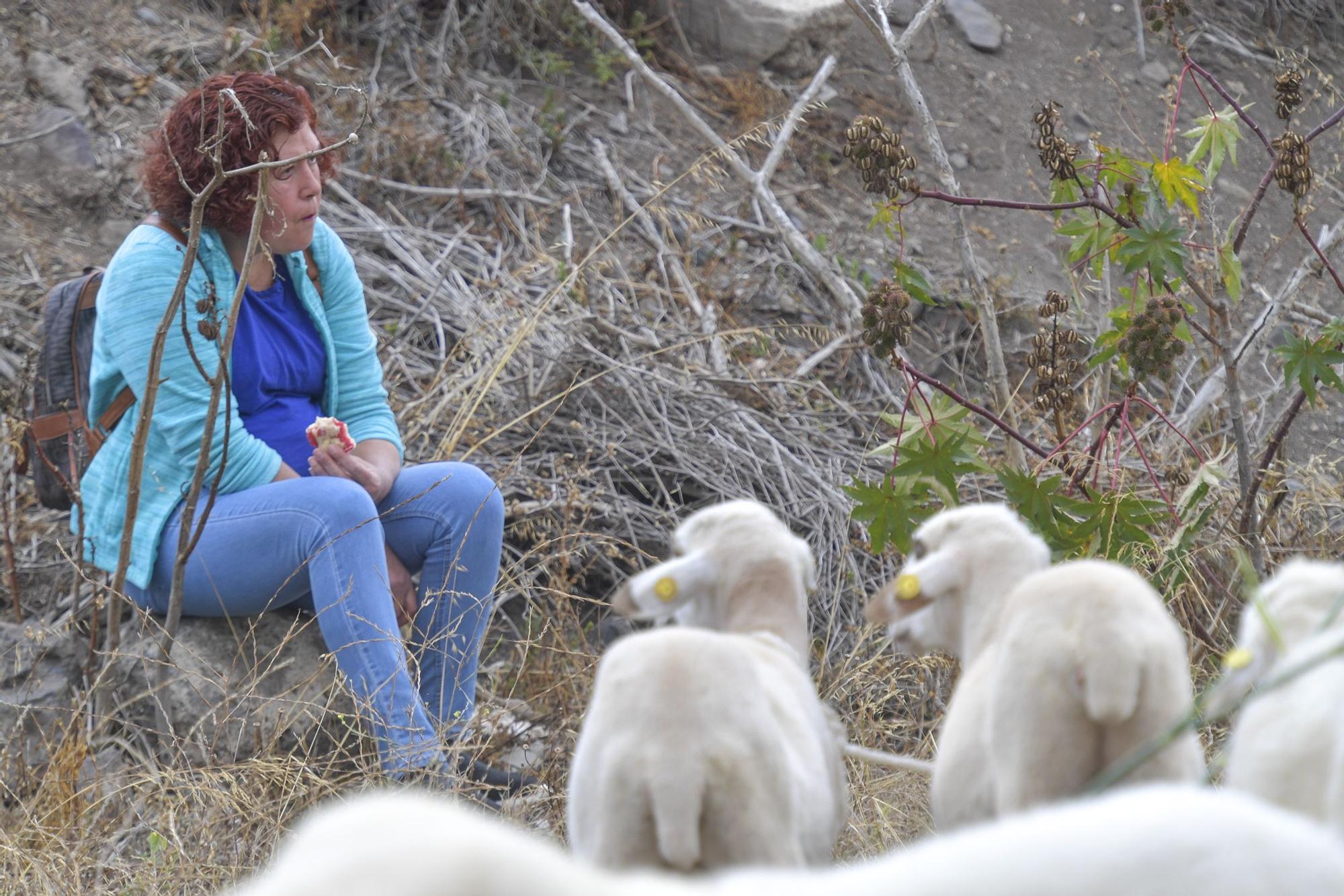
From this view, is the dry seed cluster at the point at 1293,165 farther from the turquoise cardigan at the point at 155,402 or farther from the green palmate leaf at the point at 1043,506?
the turquoise cardigan at the point at 155,402

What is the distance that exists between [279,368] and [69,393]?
22.5 inches

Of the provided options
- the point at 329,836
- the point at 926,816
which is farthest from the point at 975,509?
the point at 329,836

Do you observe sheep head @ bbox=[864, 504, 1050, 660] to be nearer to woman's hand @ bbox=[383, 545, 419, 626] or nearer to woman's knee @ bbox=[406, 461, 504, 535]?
woman's knee @ bbox=[406, 461, 504, 535]

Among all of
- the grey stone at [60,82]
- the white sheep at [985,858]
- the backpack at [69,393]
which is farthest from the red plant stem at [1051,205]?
the grey stone at [60,82]

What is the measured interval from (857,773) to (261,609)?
1.73m

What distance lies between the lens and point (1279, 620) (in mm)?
1804

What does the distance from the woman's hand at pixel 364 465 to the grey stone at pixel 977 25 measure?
5.93 meters

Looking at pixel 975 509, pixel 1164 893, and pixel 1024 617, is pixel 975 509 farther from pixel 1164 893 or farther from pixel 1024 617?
pixel 1164 893

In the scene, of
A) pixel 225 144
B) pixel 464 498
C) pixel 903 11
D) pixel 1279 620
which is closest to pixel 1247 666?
pixel 1279 620

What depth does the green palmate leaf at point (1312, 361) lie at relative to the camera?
3484 millimetres

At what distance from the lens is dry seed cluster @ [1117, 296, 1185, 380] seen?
10.4 feet

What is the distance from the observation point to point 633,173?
Answer: 728 cm

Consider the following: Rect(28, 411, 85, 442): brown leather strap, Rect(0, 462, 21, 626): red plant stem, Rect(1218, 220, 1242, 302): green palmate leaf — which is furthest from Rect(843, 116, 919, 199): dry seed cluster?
Rect(0, 462, 21, 626): red plant stem

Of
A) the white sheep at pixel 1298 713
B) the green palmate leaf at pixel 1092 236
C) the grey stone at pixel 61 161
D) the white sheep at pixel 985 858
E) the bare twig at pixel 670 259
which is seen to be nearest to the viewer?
the white sheep at pixel 985 858
